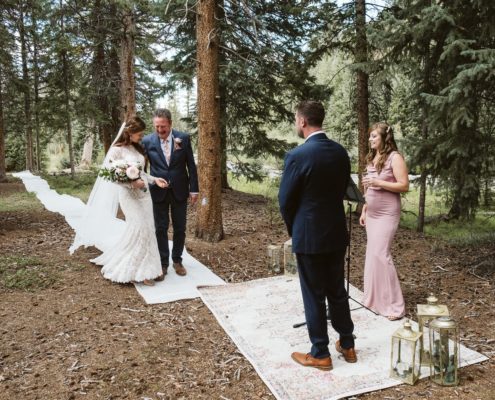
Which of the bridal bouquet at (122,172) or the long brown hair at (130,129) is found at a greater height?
the long brown hair at (130,129)

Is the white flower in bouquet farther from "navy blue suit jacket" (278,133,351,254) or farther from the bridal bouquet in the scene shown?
"navy blue suit jacket" (278,133,351,254)

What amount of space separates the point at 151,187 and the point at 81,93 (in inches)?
512

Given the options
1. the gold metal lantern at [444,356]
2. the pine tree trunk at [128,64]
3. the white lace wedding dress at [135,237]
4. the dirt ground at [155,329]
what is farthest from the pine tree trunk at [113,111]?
the gold metal lantern at [444,356]

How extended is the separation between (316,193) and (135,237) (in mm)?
2913

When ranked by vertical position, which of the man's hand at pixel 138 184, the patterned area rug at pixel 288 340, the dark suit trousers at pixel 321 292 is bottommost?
the patterned area rug at pixel 288 340

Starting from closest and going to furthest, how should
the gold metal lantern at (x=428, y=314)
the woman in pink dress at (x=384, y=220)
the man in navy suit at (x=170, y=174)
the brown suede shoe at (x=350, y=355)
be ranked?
the gold metal lantern at (x=428, y=314) → the brown suede shoe at (x=350, y=355) → the woman in pink dress at (x=384, y=220) → the man in navy suit at (x=170, y=174)

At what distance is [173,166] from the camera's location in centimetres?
566

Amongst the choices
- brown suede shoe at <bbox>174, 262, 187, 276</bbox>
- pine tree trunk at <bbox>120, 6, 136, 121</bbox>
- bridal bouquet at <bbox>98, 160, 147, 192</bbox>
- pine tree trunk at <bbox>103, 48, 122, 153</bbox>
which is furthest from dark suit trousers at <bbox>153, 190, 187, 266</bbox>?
pine tree trunk at <bbox>103, 48, 122, 153</bbox>

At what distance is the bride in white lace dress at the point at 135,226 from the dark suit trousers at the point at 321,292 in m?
2.58

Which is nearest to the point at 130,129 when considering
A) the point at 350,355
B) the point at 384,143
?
the point at 384,143

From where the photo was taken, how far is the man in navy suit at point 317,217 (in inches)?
127

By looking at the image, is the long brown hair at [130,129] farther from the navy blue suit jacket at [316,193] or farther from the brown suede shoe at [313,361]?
the brown suede shoe at [313,361]

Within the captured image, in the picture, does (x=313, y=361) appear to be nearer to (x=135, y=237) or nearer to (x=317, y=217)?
(x=317, y=217)

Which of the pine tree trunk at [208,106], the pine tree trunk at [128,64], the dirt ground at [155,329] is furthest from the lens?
the pine tree trunk at [128,64]
